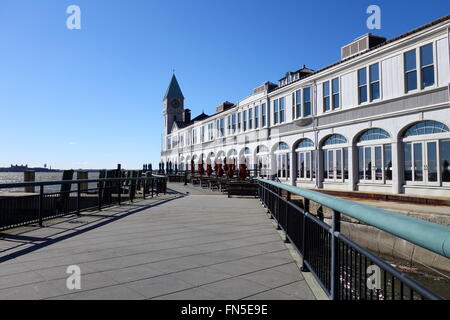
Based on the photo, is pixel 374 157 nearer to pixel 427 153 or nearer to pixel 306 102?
pixel 427 153

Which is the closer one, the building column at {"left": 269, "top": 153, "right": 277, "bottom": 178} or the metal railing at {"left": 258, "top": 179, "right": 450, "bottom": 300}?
the metal railing at {"left": 258, "top": 179, "right": 450, "bottom": 300}

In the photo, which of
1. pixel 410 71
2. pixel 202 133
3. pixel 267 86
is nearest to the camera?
pixel 410 71

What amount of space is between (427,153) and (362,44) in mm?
9694

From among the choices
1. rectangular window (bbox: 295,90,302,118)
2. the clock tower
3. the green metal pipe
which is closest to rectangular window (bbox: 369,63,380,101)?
rectangular window (bbox: 295,90,302,118)

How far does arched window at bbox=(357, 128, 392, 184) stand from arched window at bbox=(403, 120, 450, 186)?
3.62 ft

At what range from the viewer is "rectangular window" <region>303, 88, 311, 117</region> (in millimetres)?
26453

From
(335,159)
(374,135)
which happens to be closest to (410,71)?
(374,135)

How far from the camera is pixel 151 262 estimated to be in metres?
4.78

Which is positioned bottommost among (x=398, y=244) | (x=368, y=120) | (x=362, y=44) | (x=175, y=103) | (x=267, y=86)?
(x=398, y=244)

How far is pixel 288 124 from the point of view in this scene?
28781mm

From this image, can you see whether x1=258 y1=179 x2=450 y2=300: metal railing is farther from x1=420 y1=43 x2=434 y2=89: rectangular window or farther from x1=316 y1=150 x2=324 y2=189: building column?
x1=316 y1=150 x2=324 y2=189: building column

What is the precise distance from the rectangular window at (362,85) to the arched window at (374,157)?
2.17m

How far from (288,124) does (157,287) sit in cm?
2619
